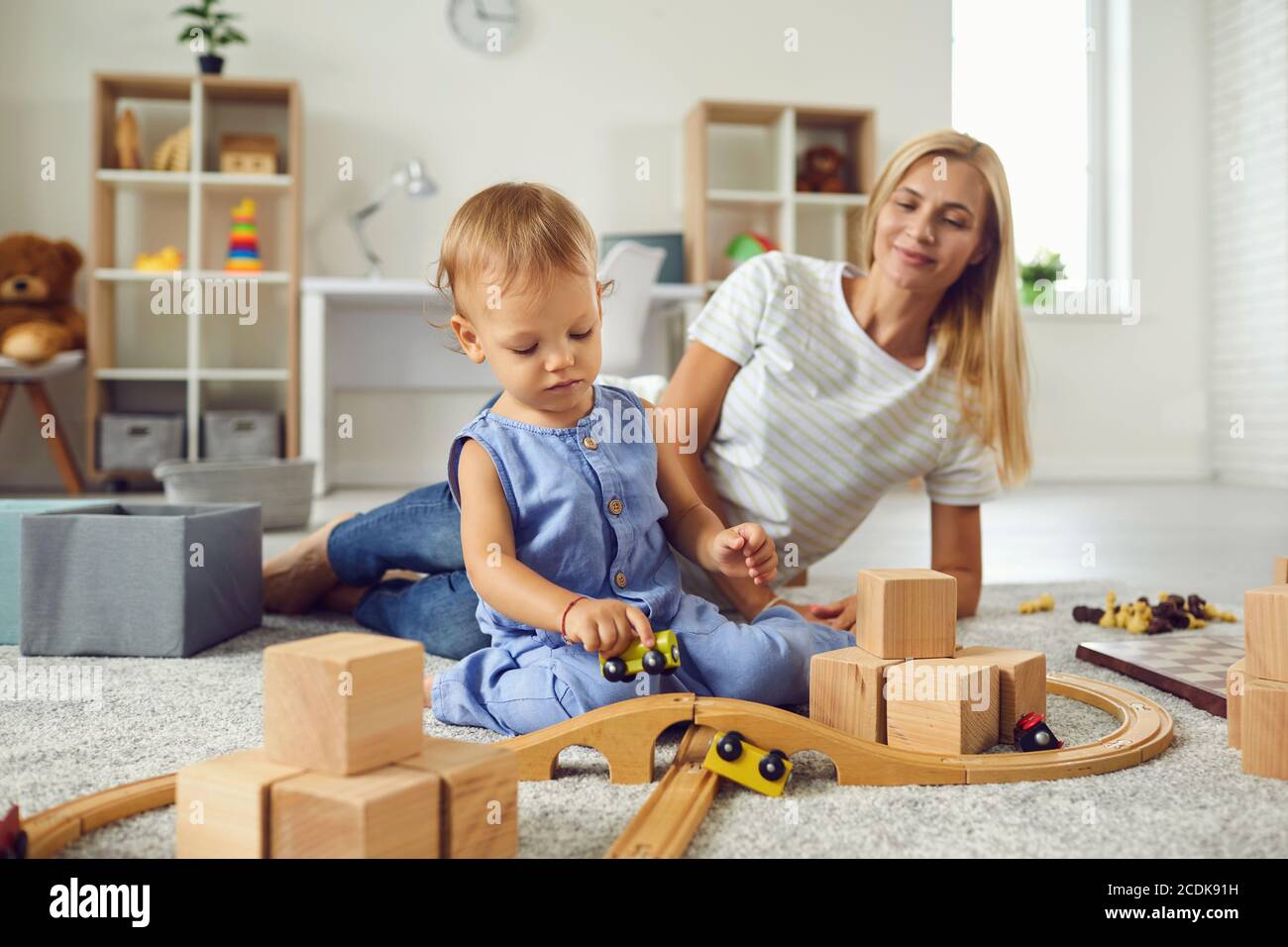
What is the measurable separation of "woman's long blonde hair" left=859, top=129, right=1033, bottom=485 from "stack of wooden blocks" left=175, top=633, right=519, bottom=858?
966 millimetres

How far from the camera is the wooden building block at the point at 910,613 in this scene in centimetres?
84

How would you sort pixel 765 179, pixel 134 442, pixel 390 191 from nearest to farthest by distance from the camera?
pixel 134 442 < pixel 390 191 < pixel 765 179

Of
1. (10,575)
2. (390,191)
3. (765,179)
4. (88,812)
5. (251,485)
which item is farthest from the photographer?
(765,179)

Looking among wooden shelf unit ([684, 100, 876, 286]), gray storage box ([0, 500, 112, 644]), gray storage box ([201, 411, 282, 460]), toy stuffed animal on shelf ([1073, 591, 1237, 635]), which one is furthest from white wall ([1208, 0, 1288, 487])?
gray storage box ([0, 500, 112, 644])

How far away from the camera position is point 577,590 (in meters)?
0.93

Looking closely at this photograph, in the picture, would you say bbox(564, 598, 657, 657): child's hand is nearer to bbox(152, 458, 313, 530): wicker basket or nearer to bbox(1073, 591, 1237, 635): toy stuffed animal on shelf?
bbox(1073, 591, 1237, 635): toy stuffed animal on shelf

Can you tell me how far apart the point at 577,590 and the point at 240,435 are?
2.79 meters

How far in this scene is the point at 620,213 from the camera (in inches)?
159

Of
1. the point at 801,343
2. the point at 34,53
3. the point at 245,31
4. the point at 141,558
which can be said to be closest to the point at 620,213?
the point at 245,31

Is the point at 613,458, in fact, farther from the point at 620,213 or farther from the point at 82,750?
the point at 620,213

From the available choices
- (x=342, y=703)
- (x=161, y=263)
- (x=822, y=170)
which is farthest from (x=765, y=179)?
(x=342, y=703)

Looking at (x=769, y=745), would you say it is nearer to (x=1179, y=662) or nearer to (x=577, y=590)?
(x=577, y=590)

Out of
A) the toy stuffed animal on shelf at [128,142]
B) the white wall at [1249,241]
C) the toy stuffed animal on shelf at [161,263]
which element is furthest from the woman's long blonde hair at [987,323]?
the white wall at [1249,241]

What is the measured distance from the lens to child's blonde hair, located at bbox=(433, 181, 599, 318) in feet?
2.81
